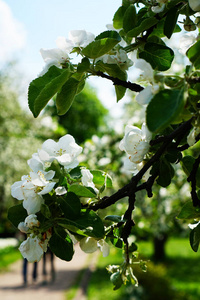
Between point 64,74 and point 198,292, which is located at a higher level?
point 64,74

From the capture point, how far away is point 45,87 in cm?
87

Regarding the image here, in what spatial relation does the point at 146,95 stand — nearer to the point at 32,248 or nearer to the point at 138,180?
the point at 138,180

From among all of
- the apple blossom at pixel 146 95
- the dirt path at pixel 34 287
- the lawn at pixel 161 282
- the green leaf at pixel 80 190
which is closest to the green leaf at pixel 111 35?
the apple blossom at pixel 146 95

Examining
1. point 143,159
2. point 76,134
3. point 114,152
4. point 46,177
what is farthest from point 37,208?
point 76,134

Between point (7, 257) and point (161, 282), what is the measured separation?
1173 cm

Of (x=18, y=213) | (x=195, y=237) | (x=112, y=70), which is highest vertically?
(x=112, y=70)

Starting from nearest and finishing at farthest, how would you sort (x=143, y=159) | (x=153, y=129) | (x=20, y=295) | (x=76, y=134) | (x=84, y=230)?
(x=153, y=129) → (x=84, y=230) → (x=143, y=159) → (x=20, y=295) → (x=76, y=134)

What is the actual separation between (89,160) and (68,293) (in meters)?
6.43

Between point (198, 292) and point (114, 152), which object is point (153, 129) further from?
point (198, 292)

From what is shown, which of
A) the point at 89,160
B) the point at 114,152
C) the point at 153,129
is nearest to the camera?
the point at 153,129

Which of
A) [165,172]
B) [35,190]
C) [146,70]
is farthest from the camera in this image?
[165,172]

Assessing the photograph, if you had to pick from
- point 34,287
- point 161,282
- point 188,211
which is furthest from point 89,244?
point 34,287

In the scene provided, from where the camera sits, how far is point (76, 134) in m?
30.2

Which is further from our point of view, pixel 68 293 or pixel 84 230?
pixel 68 293
